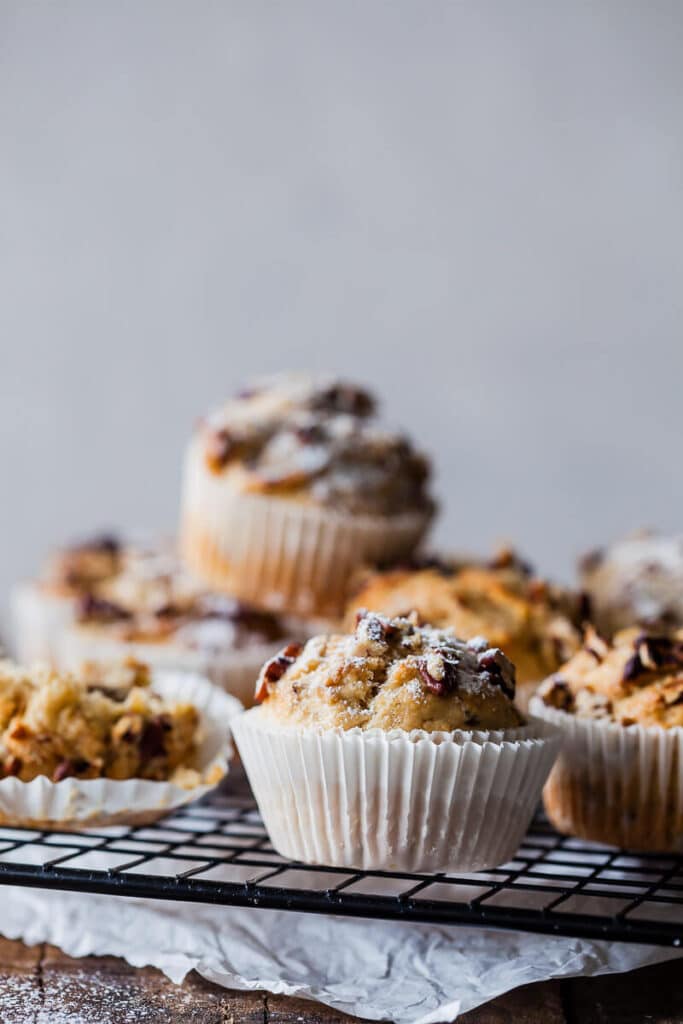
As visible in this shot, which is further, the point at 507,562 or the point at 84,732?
the point at 507,562

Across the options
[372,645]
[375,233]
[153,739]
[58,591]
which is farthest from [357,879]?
[375,233]

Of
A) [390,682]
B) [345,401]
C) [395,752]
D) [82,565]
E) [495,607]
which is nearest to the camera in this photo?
Result: [395,752]

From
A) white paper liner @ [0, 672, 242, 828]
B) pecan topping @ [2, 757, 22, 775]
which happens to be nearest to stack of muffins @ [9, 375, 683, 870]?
white paper liner @ [0, 672, 242, 828]

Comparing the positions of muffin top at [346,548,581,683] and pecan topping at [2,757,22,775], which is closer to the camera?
pecan topping at [2,757,22,775]

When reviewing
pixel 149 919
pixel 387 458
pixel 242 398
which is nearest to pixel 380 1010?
pixel 149 919

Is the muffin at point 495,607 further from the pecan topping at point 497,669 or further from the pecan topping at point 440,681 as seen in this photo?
the pecan topping at point 440,681

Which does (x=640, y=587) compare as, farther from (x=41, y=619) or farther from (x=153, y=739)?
(x=41, y=619)

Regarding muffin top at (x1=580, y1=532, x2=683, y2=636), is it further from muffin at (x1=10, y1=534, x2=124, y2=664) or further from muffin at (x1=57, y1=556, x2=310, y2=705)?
muffin at (x1=10, y1=534, x2=124, y2=664)
